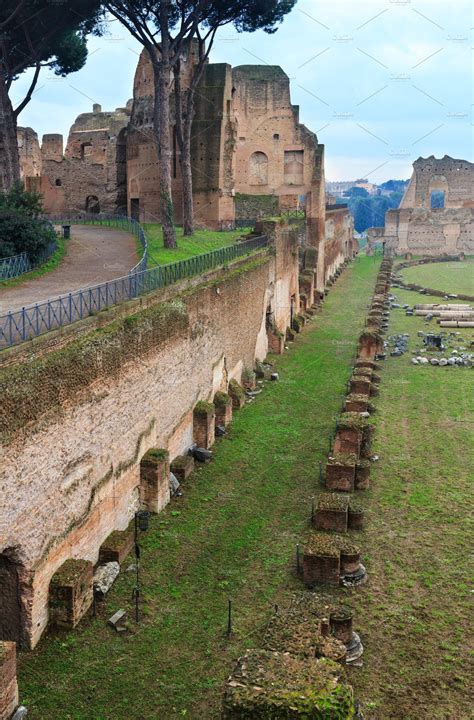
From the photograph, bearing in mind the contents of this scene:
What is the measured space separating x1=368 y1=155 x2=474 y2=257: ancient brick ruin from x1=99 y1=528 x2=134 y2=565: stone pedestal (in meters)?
46.2

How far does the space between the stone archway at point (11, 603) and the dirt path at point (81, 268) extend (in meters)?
3.79

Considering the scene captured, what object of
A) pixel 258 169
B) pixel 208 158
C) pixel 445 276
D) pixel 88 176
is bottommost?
pixel 445 276

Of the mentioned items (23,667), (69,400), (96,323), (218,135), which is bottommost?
(23,667)

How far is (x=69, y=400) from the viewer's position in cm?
787

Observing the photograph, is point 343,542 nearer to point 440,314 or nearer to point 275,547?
point 275,547

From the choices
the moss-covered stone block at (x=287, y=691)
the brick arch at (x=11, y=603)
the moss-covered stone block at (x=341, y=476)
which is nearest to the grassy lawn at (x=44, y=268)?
the moss-covered stone block at (x=341, y=476)

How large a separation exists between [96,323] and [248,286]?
26.5 feet

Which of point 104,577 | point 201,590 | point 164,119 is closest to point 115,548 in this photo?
point 104,577

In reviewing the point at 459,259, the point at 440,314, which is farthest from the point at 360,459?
the point at 459,259

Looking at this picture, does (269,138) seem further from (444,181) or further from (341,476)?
(444,181)

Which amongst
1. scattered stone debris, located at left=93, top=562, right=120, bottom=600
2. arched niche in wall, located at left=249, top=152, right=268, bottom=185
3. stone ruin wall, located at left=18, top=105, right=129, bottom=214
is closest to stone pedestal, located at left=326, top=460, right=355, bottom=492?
scattered stone debris, located at left=93, top=562, right=120, bottom=600

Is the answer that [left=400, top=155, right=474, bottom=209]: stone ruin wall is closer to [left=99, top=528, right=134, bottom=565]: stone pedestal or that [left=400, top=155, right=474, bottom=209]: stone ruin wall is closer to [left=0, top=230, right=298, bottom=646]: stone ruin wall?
[left=0, top=230, right=298, bottom=646]: stone ruin wall

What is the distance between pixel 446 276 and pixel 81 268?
1221 inches

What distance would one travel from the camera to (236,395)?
14672 millimetres
